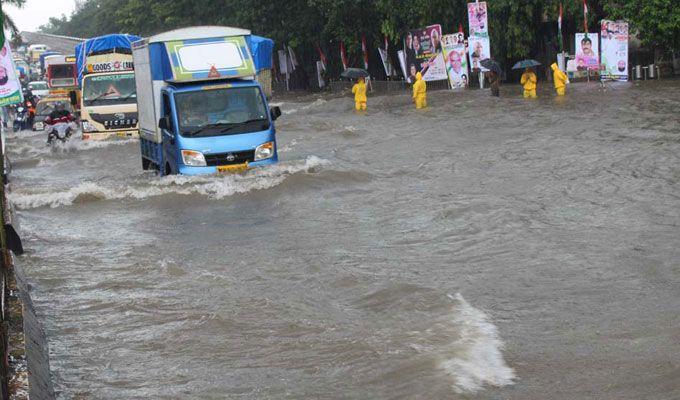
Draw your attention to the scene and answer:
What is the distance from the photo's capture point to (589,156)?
1691 centimetres

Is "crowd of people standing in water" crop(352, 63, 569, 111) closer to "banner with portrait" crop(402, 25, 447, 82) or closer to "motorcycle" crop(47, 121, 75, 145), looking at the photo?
"banner with portrait" crop(402, 25, 447, 82)

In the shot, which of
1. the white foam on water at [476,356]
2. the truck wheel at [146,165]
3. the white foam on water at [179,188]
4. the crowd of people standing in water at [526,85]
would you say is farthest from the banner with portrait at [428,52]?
the white foam on water at [476,356]

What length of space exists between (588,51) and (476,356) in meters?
23.9

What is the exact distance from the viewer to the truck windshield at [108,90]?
82.7ft

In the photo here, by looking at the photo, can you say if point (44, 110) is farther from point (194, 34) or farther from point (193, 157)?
point (193, 157)

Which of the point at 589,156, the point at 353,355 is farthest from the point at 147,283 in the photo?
the point at 589,156

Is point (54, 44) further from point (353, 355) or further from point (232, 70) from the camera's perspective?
point (353, 355)

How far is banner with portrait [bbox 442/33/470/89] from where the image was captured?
32.1 metres

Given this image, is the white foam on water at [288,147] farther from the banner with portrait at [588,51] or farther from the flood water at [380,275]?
the banner with portrait at [588,51]

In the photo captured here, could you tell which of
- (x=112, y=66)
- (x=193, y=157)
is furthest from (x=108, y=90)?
(x=193, y=157)

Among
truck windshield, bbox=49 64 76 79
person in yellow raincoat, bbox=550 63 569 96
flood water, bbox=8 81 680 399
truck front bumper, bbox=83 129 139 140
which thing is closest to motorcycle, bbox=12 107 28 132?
truck windshield, bbox=49 64 76 79

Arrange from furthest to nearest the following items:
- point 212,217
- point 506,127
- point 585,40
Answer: point 585,40 < point 506,127 < point 212,217

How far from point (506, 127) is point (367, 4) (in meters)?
18.4

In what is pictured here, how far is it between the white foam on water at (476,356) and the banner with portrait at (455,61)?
24865mm
